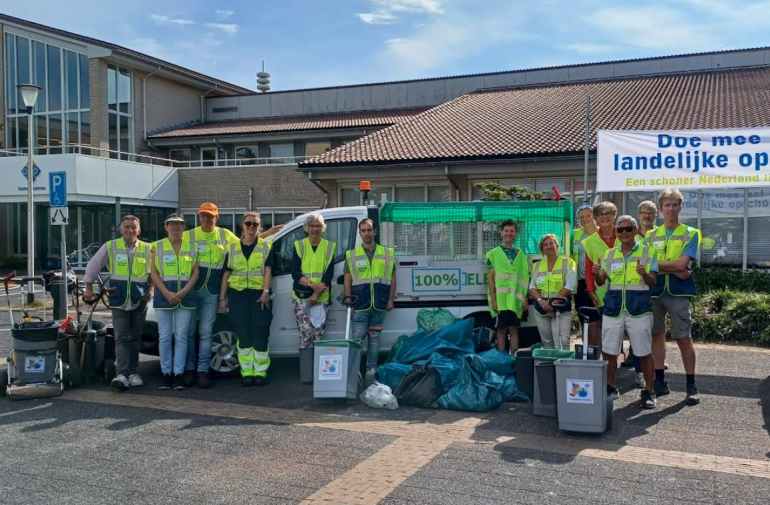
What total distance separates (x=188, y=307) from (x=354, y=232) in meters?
2.01

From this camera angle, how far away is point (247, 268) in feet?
25.5

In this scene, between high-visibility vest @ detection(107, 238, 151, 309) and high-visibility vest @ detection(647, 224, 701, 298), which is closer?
high-visibility vest @ detection(647, 224, 701, 298)

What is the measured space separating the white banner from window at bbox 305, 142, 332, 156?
19.0 metres

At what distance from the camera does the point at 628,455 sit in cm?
544

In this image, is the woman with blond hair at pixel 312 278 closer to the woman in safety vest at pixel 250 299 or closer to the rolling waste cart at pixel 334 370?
the woman in safety vest at pixel 250 299

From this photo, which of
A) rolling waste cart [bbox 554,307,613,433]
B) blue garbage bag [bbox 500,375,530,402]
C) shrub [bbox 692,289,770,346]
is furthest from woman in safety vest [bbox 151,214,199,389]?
shrub [bbox 692,289,770,346]

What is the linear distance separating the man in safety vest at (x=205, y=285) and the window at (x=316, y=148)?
69.3ft

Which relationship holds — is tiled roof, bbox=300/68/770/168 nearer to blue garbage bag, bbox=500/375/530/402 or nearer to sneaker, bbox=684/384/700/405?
sneaker, bbox=684/384/700/405

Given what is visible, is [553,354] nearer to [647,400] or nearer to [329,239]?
[647,400]

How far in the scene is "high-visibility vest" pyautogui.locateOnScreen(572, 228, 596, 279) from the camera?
26.1 ft

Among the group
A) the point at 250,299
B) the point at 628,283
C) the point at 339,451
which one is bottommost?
the point at 339,451

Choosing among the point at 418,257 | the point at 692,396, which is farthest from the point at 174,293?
the point at 692,396

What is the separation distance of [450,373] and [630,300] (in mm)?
1837

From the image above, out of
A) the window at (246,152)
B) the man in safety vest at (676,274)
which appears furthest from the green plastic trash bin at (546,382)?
the window at (246,152)
